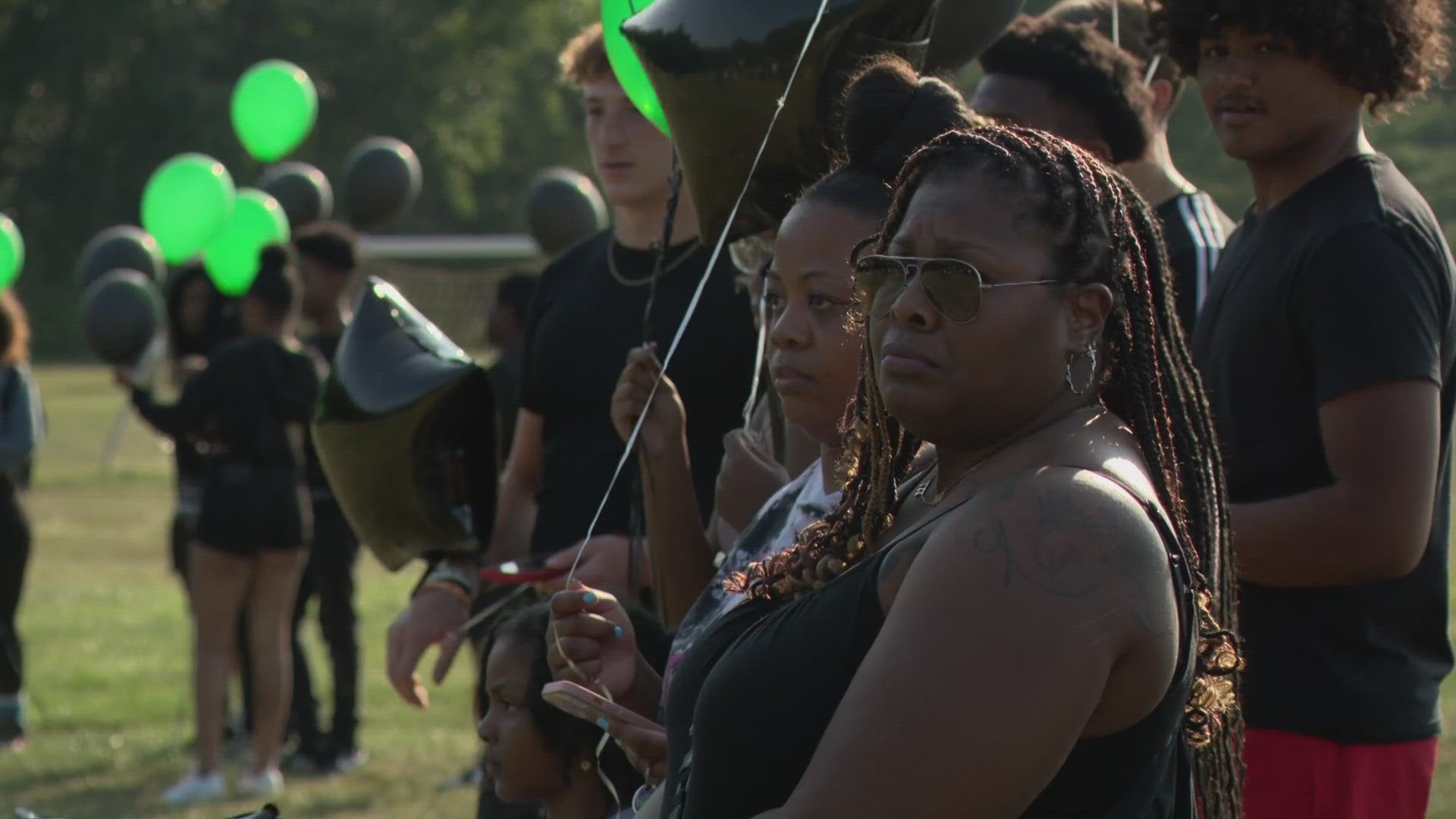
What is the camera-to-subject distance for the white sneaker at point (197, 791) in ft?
22.2

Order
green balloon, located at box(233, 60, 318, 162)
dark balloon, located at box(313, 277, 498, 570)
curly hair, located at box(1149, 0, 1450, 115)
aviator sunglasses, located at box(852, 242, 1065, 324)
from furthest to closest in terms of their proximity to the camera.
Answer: green balloon, located at box(233, 60, 318, 162) → dark balloon, located at box(313, 277, 498, 570) → curly hair, located at box(1149, 0, 1450, 115) → aviator sunglasses, located at box(852, 242, 1065, 324)

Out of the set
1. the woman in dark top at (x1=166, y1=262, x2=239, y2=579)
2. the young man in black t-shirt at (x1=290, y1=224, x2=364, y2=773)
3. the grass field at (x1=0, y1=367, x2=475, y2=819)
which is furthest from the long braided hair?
the woman in dark top at (x1=166, y1=262, x2=239, y2=579)

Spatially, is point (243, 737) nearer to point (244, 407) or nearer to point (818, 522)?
point (244, 407)

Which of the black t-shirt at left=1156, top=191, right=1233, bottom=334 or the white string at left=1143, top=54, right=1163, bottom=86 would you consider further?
the white string at left=1143, top=54, right=1163, bottom=86

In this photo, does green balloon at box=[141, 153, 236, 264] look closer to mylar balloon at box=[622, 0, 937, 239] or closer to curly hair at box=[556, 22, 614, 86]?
curly hair at box=[556, 22, 614, 86]

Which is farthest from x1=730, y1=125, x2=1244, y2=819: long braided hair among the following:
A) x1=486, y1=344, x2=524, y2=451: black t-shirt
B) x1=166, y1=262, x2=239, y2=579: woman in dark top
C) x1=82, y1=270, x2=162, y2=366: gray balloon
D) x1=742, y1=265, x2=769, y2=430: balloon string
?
x1=82, y1=270, x2=162, y2=366: gray balloon

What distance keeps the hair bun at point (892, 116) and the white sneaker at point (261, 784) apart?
16.4 feet

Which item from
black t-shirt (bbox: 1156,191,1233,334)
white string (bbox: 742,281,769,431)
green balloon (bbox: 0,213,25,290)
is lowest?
green balloon (bbox: 0,213,25,290)

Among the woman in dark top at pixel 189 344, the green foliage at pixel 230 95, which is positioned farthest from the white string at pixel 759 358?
the green foliage at pixel 230 95

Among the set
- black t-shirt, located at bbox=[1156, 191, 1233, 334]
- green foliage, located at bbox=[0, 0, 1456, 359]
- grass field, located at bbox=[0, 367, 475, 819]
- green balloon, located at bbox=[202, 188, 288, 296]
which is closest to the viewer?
black t-shirt, located at bbox=[1156, 191, 1233, 334]

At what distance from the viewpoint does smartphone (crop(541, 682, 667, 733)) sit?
7.70ft

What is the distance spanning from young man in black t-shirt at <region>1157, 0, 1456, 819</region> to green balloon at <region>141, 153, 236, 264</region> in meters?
6.71

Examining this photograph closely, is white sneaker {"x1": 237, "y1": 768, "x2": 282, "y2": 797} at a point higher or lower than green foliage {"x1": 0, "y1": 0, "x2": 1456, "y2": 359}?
higher

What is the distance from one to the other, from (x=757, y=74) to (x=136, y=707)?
262 inches
